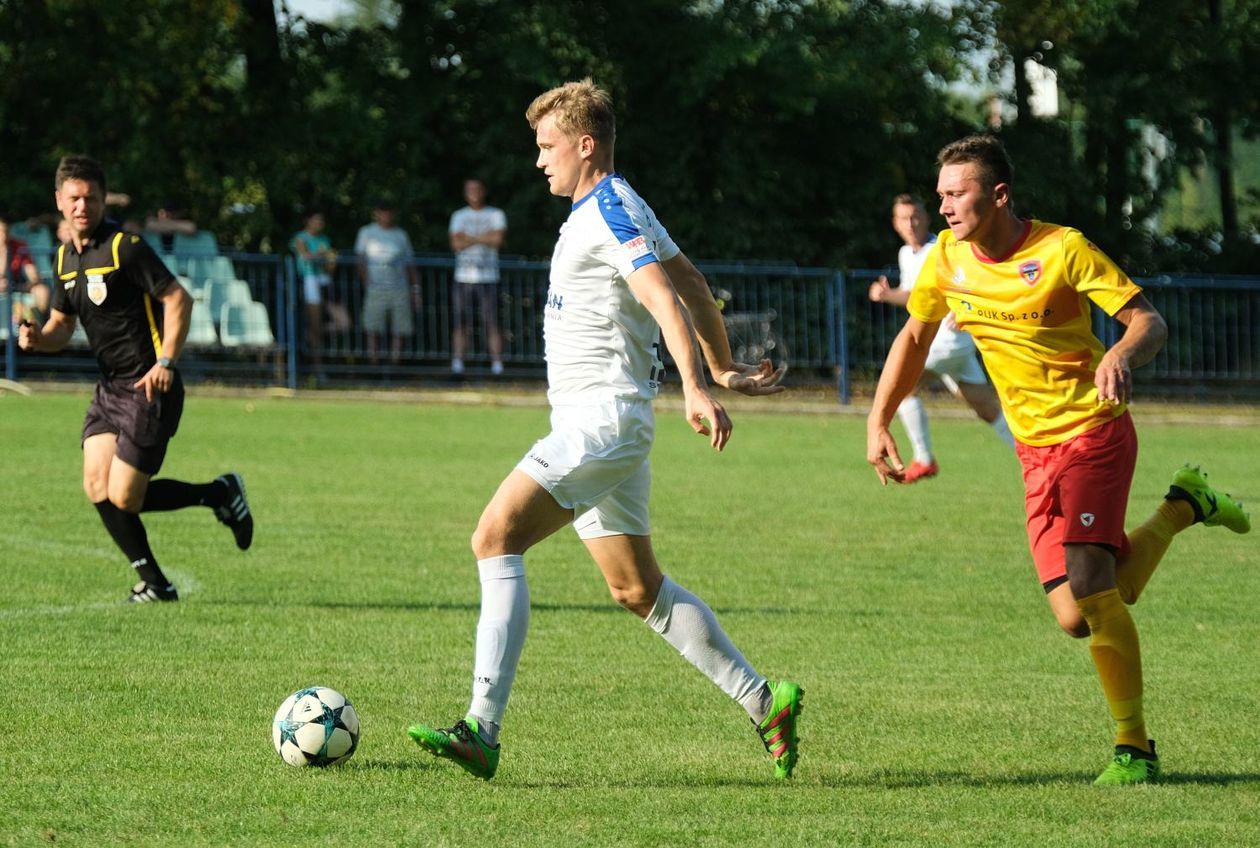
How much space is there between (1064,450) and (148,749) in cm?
311

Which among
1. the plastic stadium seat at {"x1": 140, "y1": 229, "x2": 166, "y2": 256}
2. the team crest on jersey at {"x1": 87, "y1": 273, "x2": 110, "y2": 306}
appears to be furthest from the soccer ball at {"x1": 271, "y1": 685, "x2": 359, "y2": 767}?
the plastic stadium seat at {"x1": 140, "y1": 229, "x2": 166, "y2": 256}

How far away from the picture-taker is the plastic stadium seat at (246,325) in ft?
70.2

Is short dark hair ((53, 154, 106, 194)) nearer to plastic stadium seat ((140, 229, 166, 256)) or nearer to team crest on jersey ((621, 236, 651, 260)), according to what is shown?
team crest on jersey ((621, 236, 651, 260))

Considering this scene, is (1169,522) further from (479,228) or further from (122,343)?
(479,228)

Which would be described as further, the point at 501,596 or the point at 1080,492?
the point at 1080,492

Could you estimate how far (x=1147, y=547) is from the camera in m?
6.21

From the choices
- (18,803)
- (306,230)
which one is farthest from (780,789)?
(306,230)

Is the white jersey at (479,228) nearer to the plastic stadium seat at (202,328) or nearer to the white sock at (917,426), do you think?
the plastic stadium seat at (202,328)

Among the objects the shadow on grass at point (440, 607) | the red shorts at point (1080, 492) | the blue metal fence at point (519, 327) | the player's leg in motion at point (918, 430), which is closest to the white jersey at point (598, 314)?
the red shorts at point (1080, 492)

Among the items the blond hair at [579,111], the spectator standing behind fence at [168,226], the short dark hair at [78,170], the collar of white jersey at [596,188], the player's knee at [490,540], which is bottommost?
the player's knee at [490,540]

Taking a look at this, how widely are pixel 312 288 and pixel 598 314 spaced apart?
16.4 metres

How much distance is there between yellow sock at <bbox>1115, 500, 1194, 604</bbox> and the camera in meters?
6.04

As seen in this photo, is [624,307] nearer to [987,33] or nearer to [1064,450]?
[1064,450]

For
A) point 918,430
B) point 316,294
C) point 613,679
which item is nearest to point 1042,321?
point 613,679
